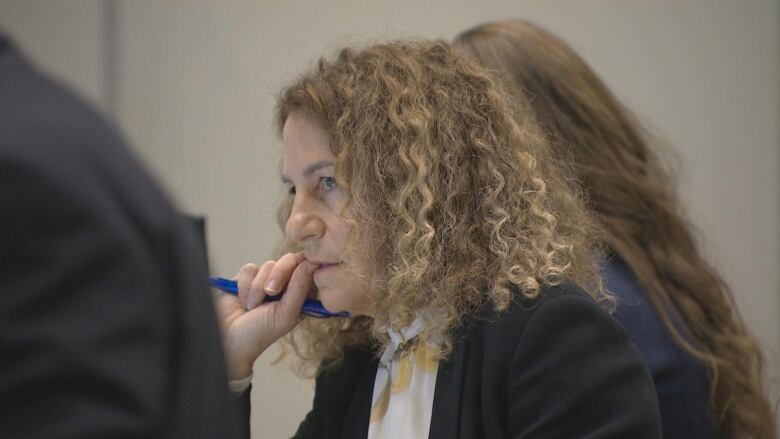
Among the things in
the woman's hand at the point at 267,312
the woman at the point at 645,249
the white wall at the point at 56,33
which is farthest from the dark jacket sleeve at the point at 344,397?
the white wall at the point at 56,33

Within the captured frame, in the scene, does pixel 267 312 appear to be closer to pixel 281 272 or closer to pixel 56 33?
pixel 281 272

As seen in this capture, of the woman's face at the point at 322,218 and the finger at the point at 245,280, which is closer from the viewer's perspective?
the woman's face at the point at 322,218

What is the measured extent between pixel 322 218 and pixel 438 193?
16cm

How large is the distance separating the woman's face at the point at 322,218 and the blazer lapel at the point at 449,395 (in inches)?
5.5

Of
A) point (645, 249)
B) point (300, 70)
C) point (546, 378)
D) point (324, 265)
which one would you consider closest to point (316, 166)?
point (324, 265)

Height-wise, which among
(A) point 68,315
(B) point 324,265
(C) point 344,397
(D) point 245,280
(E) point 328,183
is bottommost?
(C) point 344,397

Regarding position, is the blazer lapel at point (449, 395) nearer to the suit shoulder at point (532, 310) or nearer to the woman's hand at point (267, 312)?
the suit shoulder at point (532, 310)

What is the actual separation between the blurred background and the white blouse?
102 cm

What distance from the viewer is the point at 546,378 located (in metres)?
1.19

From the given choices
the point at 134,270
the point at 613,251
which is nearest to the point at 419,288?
the point at 613,251

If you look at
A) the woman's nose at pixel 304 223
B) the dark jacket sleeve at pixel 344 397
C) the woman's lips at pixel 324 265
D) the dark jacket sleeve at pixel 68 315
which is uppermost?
the dark jacket sleeve at pixel 68 315

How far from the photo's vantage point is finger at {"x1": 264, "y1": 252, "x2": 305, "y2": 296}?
148 cm

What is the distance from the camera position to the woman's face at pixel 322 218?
1326mm

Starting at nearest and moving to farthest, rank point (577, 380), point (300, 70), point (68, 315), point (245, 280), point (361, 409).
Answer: point (68, 315), point (577, 380), point (361, 409), point (245, 280), point (300, 70)
